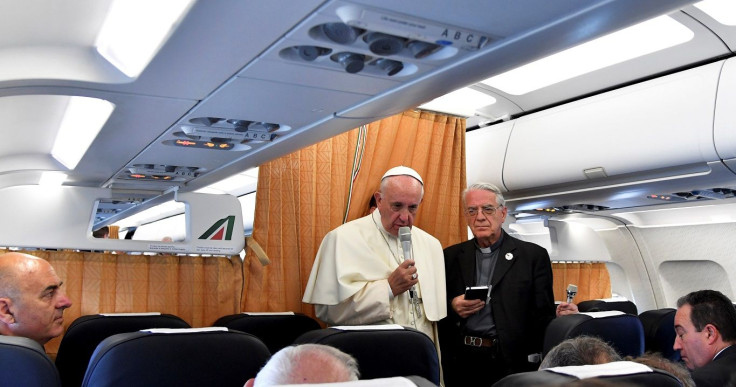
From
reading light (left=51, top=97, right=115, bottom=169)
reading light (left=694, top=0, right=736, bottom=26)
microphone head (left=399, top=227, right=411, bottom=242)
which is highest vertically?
reading light (left=694, top=0, right=736, bottom=26)

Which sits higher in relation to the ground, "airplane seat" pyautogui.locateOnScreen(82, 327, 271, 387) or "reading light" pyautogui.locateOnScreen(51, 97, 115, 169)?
"reading light" pyautogui.locateOnScreen(51, 97, 115, 169)

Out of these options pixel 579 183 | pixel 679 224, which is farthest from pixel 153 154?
pixel 679 224

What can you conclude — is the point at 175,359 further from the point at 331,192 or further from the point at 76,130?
the point at 331,192

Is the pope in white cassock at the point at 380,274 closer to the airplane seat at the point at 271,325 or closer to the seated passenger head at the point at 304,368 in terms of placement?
the airplane seat at the point at 271,325

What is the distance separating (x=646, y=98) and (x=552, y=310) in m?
1.64

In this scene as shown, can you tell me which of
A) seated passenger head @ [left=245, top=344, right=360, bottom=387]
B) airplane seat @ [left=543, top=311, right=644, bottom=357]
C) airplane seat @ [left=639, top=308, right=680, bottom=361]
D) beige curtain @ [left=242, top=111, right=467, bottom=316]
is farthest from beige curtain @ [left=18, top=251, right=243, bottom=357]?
airplane seat @ [left=639, top=308, right=680, bottom=361]

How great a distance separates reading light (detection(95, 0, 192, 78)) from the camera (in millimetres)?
1934

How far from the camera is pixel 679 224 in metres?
7.72

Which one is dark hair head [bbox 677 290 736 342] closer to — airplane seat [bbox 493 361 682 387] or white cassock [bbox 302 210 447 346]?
white cassock [bbox 302 210 447 346]

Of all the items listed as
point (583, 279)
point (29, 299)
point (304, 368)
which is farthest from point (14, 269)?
point (583, 279)

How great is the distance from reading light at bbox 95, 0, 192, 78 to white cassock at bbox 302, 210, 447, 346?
2113 millimetres

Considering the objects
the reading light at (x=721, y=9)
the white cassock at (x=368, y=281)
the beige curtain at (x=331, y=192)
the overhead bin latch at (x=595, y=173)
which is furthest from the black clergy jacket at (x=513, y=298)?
the reading light at (x=721, y=9)

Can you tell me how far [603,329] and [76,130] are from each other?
331 cm

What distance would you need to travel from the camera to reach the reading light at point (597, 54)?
4.24 meters
